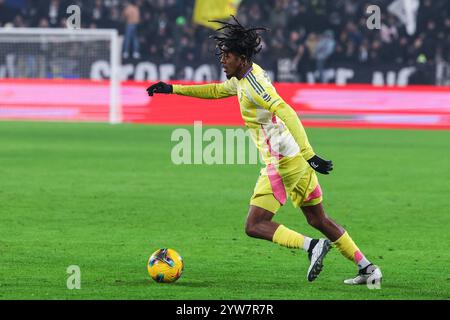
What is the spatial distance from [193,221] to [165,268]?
4.08 m

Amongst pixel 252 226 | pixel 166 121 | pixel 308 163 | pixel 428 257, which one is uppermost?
pixel 308 163

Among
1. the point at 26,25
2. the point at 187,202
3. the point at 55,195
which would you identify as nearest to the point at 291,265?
the point at 187,202

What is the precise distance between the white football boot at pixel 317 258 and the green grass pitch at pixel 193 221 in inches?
6.5

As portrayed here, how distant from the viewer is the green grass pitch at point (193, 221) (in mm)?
9203

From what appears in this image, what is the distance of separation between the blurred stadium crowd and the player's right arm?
2167 centimetres

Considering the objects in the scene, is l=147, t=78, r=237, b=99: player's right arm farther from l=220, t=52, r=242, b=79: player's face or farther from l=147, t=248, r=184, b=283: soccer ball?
l=147, t=248, r=184, b=283: soccer ball

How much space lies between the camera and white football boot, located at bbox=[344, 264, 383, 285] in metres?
9.24

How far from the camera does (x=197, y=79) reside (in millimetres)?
31672

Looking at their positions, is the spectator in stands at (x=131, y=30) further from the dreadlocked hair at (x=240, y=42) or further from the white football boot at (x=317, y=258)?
the white football boot at (x=317, y=258)

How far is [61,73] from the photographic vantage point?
30859mm

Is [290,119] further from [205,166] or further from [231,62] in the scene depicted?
[205,166]
